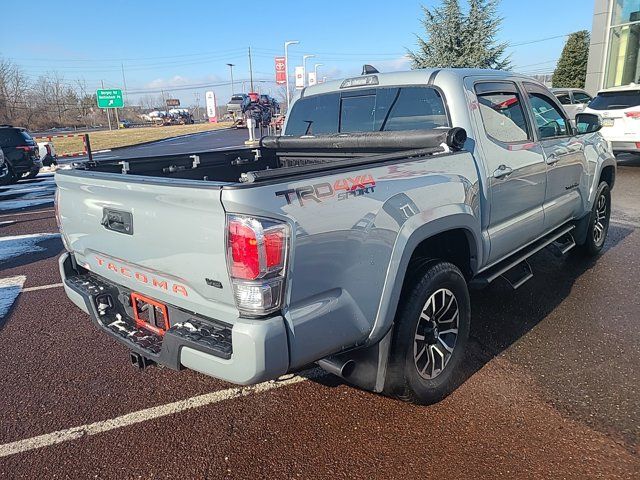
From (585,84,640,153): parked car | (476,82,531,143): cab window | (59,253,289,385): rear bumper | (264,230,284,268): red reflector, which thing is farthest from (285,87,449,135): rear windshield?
(585,84,640,153): parked car

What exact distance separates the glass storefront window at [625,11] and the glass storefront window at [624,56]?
26 cm

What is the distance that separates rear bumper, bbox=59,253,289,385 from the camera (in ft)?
6.47

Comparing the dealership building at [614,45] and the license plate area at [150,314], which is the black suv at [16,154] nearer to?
the license plate area at [150,314]

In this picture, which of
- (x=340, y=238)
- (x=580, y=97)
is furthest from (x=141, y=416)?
(x=580, y=97)

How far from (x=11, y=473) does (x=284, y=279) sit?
1850 millimetres

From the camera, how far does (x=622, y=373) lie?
3156 mm

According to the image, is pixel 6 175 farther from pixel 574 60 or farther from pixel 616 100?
pixel 574 60

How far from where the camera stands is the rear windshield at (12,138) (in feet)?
43.4

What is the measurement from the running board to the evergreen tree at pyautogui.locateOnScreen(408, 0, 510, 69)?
15.1m

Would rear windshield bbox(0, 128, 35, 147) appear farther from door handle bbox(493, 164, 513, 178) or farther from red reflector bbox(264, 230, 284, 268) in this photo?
red reflector bbox(264, 230, 284, 268)

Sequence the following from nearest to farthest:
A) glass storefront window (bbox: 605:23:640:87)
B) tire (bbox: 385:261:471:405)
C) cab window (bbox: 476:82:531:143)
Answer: tire (bbox: 385:261:471:405)
cab window (bbox: 476:82:531:143)
glass storefront window (bbox: 605:23:640:87)

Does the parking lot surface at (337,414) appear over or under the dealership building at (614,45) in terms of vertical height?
under

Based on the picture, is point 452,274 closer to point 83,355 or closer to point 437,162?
point 437,162

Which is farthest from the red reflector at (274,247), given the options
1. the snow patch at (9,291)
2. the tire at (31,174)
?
the tire at (31,174)
